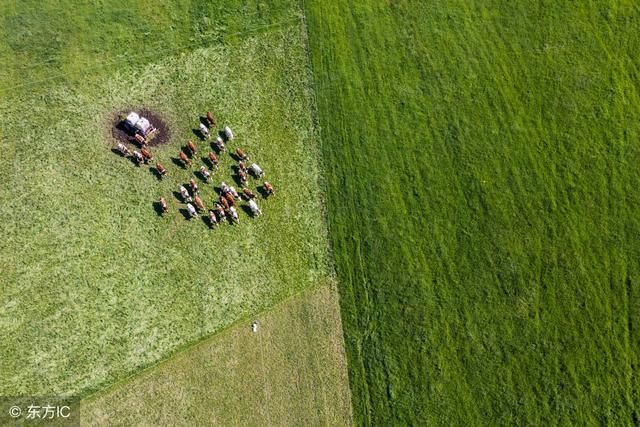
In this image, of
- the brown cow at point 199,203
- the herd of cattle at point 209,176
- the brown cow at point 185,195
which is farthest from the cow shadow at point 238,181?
the brown cow at point 185,195

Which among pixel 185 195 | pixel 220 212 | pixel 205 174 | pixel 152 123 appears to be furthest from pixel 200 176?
pixel 152 123

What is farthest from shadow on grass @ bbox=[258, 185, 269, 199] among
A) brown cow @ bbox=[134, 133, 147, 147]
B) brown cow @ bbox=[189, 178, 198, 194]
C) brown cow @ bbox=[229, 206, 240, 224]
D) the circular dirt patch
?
brown cow @ bbox=[134, 133, 147, 147]

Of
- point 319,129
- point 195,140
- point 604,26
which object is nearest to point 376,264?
point 319,129

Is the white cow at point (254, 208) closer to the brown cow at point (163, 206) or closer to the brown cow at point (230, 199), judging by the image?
the brown cow at point (230, 199)

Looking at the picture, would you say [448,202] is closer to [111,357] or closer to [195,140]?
[195,140]

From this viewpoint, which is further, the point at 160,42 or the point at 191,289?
the point at 160,42

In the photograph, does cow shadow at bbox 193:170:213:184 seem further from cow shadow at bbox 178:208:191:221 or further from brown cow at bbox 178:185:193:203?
cow shadow at bbox 178:208:191:221

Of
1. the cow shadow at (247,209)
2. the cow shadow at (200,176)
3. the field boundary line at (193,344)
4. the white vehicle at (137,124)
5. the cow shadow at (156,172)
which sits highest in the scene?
the white vehicle at (137,124)
